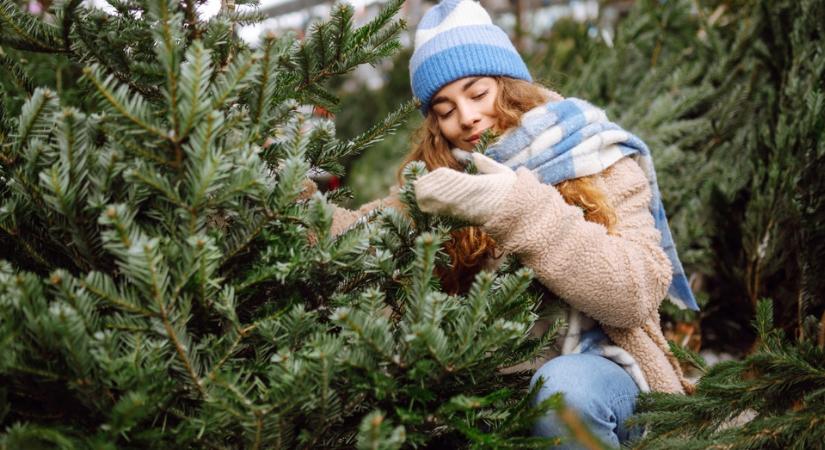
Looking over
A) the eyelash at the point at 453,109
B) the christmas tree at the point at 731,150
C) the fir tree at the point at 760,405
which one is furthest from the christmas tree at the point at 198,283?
the eyelash at the point at 453,109

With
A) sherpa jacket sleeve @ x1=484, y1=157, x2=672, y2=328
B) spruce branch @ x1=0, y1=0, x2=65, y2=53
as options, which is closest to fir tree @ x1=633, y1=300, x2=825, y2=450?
sherpa jacket sleeve @ x1=484, y1=157, x2=672, y2=328

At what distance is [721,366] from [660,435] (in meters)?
0.19

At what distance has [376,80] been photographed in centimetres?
669

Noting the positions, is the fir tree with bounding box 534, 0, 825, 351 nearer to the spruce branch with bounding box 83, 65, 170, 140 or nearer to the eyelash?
the eyelash

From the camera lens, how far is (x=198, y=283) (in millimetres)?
1002

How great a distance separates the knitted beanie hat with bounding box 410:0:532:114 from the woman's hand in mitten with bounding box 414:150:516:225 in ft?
1.73

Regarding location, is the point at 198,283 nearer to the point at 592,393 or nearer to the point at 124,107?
the point at 124,107

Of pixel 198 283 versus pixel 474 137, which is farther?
pixel 474 137

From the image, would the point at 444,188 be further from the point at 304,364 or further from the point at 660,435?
the point at 660,435

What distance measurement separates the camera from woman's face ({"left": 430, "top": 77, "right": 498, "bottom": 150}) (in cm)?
179

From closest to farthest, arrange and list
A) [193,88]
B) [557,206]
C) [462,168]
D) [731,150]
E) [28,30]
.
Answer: [193,88] < [28,30] < [557,206] < [462,168] < [731,150]

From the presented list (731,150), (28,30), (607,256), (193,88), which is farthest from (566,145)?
(731,150)

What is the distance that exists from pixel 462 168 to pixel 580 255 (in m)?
0.62

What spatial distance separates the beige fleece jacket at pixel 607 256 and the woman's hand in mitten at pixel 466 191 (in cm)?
3
